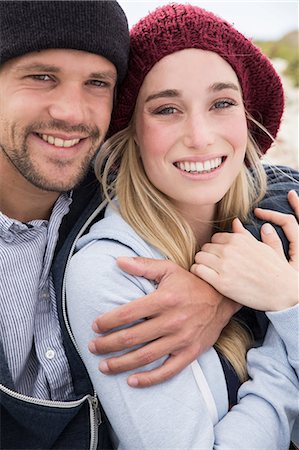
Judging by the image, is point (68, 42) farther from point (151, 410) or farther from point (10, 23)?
point (151, 410)

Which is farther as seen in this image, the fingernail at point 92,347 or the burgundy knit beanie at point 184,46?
the burgundy knit beanie at point 184,46

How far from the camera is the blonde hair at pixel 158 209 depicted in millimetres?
1772

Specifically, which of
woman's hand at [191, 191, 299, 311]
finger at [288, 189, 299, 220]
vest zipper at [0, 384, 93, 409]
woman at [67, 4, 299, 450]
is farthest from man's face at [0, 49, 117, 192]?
finger at [288, 189, 299, 220]

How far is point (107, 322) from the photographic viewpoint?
1489 mm

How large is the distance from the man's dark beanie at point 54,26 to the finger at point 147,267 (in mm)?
627

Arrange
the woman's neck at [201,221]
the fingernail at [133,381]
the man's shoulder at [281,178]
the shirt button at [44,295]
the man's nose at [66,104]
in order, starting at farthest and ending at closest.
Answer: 1. the man's shoulder at [281,178]
2. the woman's neck at [201,221]
3. the shirt button at [44,295]
4. the man's nose at [66,104]
5. the fingernail at [133,381]

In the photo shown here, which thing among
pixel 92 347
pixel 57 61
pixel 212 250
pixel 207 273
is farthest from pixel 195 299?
pixel 57 61

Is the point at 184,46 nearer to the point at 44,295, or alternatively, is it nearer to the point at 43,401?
the point at 44,295

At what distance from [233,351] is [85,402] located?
0.48 m

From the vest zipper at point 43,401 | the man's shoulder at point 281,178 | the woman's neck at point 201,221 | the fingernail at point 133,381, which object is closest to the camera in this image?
the fingernail at point 133,381

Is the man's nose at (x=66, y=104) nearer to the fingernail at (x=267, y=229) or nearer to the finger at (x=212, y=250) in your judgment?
the finger at (x=212, y=250)

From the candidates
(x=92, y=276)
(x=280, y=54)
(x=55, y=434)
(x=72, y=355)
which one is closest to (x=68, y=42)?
(x=92, y=276)

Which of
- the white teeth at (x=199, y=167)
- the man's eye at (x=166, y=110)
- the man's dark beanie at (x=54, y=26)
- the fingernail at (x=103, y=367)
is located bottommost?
the fingernail at (x=103, y=367)

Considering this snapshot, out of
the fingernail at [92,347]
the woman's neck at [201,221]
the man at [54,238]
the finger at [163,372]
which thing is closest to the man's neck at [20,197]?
the man at [54,238]
